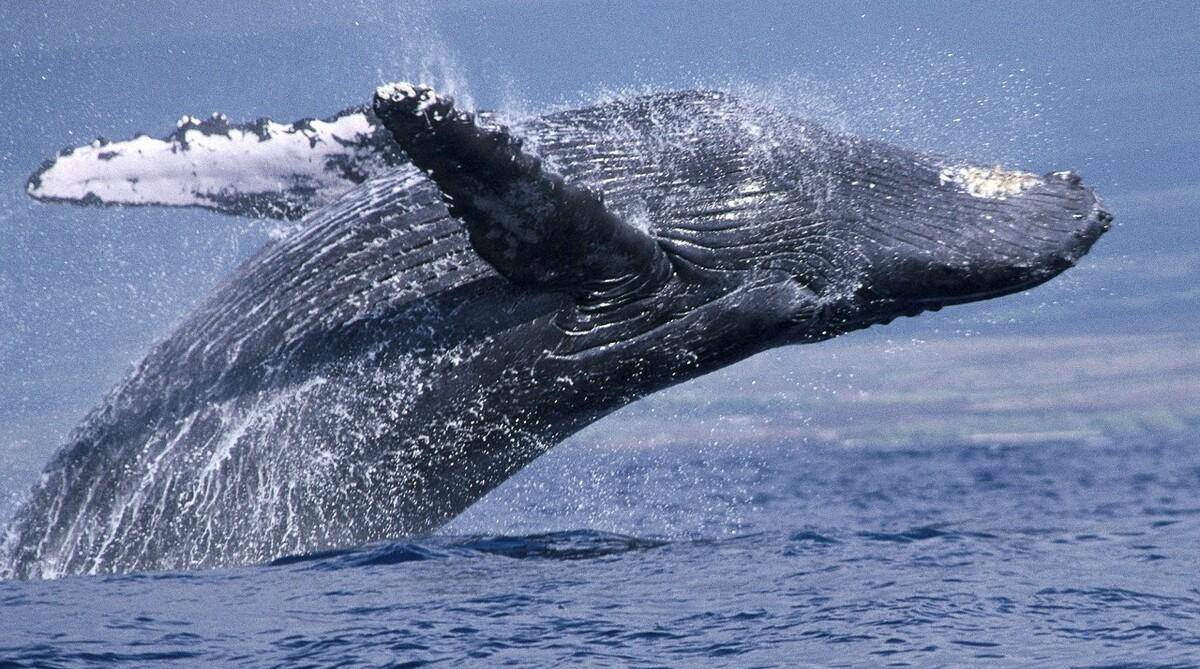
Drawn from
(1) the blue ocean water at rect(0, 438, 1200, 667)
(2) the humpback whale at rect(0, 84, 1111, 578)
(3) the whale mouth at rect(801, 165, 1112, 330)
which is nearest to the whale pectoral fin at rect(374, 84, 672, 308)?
(2) the humpback whale at rect(0, 84, 1111, 578)

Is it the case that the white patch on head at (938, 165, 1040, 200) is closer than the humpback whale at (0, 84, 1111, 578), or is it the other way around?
the humpback whale at (0, 84, 1111, 578)

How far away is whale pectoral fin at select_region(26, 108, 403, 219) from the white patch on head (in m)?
3.34

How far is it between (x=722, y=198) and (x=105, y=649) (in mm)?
3979

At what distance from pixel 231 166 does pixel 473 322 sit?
2.19m

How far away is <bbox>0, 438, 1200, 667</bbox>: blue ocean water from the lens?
5898mm

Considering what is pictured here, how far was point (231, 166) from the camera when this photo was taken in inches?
344

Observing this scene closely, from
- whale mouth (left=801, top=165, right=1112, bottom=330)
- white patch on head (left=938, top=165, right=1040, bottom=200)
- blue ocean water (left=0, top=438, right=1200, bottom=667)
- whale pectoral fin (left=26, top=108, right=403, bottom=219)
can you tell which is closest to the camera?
blue ocean water (left=0, top=438, right=1200, bottom=667)

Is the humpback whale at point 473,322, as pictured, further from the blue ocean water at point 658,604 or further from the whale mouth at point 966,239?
the blue ocean water at point 658,604

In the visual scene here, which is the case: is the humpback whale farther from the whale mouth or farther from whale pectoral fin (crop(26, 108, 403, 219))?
whale pectoral fin (crop(26, 108, 403, 219))

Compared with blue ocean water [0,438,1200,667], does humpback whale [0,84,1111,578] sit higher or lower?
higher

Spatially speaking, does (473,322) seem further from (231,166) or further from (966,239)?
(966,239)

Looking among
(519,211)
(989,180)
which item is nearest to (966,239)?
(989,180)

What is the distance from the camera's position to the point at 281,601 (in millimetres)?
6664

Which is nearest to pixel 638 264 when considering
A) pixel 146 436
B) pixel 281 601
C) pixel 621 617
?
pixel 621 617
